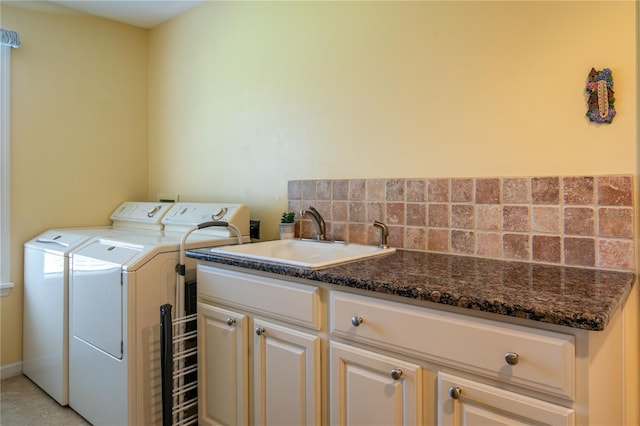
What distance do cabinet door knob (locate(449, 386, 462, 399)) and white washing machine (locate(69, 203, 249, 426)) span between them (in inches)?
51.6

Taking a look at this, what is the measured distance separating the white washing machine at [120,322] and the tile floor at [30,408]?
0.08 m

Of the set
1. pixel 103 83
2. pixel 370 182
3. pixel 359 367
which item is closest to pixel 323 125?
pixel 370 182

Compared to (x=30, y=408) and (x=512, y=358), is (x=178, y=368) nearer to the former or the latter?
(x=30, y=408)

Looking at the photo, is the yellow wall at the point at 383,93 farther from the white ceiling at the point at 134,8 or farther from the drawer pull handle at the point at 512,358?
the drawer pull handle at the point at 512,358

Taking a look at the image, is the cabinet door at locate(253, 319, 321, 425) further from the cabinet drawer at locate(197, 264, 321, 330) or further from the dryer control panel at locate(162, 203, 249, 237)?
the dryer control panel at locate(162, 203, 249, 237)

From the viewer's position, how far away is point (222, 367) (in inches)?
63.2

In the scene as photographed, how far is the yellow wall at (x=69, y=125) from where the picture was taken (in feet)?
8.26

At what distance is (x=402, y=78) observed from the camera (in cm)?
177

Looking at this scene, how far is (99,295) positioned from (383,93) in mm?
1622

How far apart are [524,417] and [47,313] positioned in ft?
8.01

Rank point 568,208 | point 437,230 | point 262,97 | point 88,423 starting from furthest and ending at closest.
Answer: point 262,97 < point 88,423 < point 437,230 < point 568,208

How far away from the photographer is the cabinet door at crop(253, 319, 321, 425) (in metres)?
1.31

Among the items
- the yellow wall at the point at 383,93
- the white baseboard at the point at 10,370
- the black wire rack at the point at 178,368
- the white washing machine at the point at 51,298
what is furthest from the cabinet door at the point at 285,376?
the white baseboard at the point at 10,370

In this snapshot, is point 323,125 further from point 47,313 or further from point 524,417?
point 47,313
